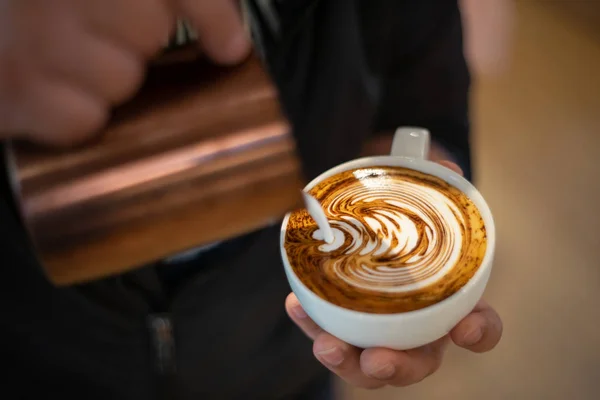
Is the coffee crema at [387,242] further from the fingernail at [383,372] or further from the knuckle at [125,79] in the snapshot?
the knuckle at [125,79]

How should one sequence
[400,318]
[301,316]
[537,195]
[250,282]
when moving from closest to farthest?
→ [400,318], [301,316], [250,282], [537,195]

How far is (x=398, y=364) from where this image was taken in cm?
46

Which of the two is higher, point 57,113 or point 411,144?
point 57,113

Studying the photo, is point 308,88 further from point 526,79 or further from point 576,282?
point 526,79

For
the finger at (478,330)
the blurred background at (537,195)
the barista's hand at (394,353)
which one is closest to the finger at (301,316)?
the barista's hand at (394,353)

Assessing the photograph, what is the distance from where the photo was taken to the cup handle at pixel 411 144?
22.5 inches

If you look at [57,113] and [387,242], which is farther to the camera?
[387,242]

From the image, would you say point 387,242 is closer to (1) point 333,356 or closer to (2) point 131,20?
(1) point 333,356

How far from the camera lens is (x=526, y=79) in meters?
1.74

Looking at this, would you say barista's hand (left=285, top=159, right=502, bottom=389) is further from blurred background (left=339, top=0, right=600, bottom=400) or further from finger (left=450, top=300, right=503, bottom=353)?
blurred background (left=339, top=0, right=600, bottom=400)

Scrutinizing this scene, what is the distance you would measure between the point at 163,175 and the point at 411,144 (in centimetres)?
32

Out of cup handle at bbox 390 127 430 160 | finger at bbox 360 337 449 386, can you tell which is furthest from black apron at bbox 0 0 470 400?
finger at bbox 360 337 449 386

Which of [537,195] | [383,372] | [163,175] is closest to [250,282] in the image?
[383,372]

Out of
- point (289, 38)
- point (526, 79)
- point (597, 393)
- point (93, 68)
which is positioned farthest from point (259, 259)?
point (526, 79)
